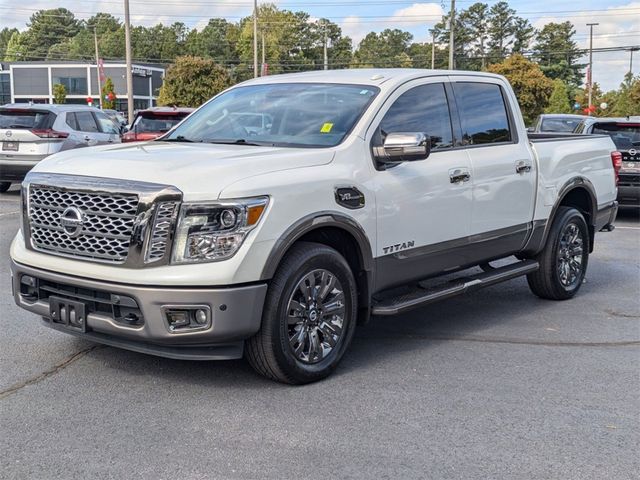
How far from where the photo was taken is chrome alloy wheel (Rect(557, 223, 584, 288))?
7.42 meters

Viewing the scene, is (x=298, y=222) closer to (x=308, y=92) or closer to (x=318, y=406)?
(x=318, y=406)

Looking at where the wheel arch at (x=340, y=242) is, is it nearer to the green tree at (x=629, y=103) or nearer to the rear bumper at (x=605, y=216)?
the rear bumper at (x=605, y=216)

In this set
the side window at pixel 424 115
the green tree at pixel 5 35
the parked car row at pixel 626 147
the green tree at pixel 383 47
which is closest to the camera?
the side window at pixel 424 115

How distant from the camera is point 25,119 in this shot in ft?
48.7

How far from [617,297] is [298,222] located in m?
4.40

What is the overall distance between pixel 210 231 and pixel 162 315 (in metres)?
0.54

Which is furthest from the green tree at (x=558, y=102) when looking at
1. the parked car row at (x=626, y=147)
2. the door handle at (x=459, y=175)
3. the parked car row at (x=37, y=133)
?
the door handle at (x=459, y=175)

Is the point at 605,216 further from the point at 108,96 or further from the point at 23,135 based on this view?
the point at 108,96

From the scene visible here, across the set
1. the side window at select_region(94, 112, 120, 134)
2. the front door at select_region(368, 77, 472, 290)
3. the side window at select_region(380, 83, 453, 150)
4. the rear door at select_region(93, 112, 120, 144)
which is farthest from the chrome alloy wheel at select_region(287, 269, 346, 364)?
the side window at select_region(94, 112, 120, 134)

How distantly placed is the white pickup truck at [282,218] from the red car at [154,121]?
9.54 metres

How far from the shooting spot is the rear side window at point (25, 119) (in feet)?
48.4

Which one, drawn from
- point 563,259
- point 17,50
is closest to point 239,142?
point 563,259

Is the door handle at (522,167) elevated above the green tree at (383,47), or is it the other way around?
the green tree at (383,47)

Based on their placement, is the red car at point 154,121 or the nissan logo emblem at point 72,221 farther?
the red car at point 154,121
